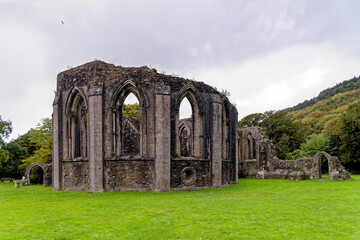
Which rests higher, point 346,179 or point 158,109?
point 158,109

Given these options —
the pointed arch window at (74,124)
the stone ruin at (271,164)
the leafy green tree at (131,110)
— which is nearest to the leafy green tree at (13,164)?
the leafy green tree at (131,110)

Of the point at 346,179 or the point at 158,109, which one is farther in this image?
the point at 346,179

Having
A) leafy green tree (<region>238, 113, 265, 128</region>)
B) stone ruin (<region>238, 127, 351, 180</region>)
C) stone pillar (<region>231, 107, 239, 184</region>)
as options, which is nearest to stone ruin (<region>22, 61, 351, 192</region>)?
stone pillar (<region>231, 107, 239, 184</region>)

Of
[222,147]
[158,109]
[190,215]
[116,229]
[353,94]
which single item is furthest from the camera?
[353,94]

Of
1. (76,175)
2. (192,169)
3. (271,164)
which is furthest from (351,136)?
(76,175)

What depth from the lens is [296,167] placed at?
85.0ft

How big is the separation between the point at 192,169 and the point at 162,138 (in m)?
2.70

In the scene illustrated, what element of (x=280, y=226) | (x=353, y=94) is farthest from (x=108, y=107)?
(x=353, y=94)

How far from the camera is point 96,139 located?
15844 mm

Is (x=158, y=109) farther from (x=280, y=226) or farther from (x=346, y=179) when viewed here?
(x=346, y=179)

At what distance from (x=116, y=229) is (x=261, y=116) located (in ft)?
152

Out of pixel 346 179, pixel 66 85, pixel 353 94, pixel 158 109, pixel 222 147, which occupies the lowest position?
pixel 346 179

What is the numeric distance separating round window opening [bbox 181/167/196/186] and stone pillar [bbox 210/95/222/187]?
137 centimetres

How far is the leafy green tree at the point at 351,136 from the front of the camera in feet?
111
